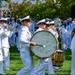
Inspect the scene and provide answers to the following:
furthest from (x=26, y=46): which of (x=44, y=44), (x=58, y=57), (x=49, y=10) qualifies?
(x=49, y=10)

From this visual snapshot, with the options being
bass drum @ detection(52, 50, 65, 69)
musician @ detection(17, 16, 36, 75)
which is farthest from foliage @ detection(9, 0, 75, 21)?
musician @ detection(17, 16, 36, 75)

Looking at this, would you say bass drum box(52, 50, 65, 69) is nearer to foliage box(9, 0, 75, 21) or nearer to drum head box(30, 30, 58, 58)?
drum head box(30, 30, 58, 58)

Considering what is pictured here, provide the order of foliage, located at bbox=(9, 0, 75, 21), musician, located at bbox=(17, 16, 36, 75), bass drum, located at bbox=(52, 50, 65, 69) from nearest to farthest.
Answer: musician, located at bbox=(17, 16, 36, 75) → bass drum, located at bbox=(52, 50, 65, 69) → foliage, located at bbox=(9, 0, 75, 21)

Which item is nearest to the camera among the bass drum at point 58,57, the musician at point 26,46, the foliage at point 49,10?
the musician at point 26,46

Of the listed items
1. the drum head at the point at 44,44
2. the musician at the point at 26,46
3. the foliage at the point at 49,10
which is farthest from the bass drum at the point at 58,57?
the foliage at the point at 49,10

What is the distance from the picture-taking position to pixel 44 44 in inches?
352

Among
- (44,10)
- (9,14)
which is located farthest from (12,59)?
(9,14)

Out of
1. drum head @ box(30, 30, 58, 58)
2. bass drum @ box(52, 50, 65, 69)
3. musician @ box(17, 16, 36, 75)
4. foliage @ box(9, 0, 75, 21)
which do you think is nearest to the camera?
musician @ box(17, 16, 36, 75)

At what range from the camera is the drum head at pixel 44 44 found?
8.76m

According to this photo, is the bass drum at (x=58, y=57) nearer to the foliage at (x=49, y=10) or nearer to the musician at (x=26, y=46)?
the musician at (x=26, y=46)

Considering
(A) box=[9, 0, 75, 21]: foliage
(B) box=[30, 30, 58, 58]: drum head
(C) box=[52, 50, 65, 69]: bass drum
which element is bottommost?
(C) box=[52, 50, 65, 69]: bass drum

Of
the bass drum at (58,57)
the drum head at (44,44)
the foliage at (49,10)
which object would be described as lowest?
the bass drum at (58,57)

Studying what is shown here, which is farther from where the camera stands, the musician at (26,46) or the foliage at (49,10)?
the foliage at (49,10)

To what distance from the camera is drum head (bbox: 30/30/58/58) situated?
345 inches
